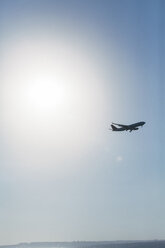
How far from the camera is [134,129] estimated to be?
3816 inches

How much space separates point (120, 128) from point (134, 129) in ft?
13.4

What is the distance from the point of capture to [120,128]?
324 feet
